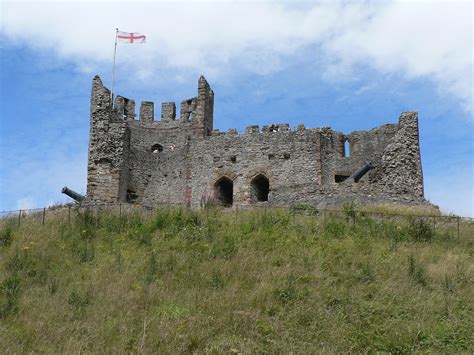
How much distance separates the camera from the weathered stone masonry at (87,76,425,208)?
27984 millimetres

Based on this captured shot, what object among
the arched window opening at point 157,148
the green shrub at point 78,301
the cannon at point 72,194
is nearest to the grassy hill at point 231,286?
the green shrub at point 78,301

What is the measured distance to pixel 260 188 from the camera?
31.0 meters

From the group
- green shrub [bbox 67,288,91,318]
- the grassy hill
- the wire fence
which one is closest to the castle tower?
the wire fence

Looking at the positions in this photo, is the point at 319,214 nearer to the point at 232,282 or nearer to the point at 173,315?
the point at 232,282

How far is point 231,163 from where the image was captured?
3078 centimetres

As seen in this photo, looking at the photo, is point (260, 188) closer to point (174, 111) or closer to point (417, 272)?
point (174, 111)

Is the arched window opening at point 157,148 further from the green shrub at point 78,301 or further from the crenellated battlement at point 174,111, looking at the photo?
the green shrub at point 78,301

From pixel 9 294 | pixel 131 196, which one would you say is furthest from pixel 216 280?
pixel 131 196

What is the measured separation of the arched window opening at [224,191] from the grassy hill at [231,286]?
11.6m

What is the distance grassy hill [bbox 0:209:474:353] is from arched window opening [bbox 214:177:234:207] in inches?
457

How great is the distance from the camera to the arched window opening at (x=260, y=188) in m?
30.3

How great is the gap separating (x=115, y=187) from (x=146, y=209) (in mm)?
9006

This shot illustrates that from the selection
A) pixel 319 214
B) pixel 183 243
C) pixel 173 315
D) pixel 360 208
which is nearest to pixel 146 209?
pixel 183 243

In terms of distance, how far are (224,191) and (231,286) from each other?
18422mm
